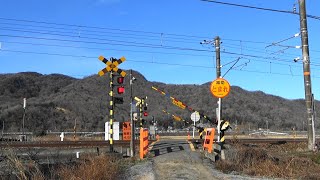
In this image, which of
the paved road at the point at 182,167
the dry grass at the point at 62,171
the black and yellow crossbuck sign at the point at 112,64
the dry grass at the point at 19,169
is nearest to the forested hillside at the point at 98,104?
the black and yellow crossbuck sign at the point at 112,64

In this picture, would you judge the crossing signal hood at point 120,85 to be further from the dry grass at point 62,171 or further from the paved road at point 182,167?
the dry grass at point 62,171

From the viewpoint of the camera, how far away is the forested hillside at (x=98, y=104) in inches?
2926

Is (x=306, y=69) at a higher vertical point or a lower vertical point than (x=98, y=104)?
lower

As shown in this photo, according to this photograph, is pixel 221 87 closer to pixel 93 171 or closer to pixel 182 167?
pixel 182 167

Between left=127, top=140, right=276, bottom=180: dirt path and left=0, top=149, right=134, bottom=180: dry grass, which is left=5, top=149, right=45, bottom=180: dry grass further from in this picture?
left=127, top=140, right=276, bottom=180: dirt path

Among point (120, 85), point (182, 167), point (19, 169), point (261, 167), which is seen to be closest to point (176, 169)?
point (182, 167)

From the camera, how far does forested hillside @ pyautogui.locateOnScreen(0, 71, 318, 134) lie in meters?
74.3

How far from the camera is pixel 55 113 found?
3066 inches

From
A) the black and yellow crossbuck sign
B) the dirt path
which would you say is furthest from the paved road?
the black and yellow crossbuck sign

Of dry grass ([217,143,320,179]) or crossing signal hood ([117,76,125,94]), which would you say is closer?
dry grass ([217,143,320,179])

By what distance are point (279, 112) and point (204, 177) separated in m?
108

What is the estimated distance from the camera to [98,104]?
8938cm

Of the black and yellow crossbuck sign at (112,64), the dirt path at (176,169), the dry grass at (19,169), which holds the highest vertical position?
the black and yellow crossbuck sign at (112,64)

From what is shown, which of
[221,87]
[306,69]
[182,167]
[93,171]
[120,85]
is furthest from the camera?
[306,69]
